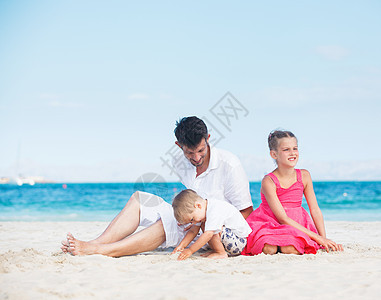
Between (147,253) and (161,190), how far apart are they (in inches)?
32.7

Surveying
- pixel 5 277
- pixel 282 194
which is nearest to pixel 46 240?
pixel 5 277

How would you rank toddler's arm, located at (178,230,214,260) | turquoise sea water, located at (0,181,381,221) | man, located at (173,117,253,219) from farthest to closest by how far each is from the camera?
1. turquoise sea water, located at (0,181,381,221)
2. man, located at (173,117,253,219)
3. toddler's arm, located at (178,230,214,260)

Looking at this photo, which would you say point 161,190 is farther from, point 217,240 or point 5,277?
point 5,277

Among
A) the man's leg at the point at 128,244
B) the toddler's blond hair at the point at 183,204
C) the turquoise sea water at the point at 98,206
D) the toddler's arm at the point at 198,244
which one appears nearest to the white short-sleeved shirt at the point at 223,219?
the toddler's arm at the point at 198,244

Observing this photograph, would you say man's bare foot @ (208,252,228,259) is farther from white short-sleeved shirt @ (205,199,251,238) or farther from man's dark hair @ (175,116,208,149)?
man's dark hair @ (175,116,208,149)

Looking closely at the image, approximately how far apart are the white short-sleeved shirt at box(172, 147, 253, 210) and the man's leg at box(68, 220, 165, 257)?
0.54 meters

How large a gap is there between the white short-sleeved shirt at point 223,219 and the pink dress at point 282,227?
12 cm

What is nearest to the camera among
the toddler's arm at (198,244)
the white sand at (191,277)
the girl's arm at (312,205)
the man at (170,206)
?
the white sand at (191,277)

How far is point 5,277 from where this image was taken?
104 inches

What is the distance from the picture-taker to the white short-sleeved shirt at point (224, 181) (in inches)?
144

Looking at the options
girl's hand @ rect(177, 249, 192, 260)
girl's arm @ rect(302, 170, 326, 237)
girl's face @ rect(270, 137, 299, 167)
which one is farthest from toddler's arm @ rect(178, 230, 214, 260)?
girl's arm @ rect(302, 170, 326, 237)

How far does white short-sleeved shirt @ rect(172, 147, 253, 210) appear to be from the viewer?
12.0 ft

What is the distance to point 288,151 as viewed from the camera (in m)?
3.70

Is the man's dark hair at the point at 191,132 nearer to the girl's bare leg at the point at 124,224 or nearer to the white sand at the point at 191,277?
the girl's bare leg at the point at 124,224
